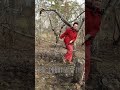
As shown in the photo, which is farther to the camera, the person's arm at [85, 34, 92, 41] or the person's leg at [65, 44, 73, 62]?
the person's leg at [65, 44, 73, 62]

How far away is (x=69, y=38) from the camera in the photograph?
399 inches

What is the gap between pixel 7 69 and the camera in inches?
401

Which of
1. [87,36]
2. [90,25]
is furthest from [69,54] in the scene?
[90,25]

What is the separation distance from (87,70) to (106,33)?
2.51 ft

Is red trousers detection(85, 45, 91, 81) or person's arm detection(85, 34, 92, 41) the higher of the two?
person's arm detection(85, 34, 92, 41)

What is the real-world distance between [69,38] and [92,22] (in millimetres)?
525

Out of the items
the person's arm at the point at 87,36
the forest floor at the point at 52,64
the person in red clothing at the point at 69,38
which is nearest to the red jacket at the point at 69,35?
the person in red clothing at the point at 69,38

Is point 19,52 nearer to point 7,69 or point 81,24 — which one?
point 7,69

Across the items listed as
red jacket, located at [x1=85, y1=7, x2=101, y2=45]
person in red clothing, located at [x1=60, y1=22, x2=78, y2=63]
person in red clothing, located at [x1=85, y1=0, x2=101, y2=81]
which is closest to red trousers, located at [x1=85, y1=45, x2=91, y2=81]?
person in red clothing, located at [x1=85, y1=0, x2=101, y2=81]

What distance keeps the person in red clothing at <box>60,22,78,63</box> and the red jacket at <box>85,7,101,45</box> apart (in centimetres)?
23

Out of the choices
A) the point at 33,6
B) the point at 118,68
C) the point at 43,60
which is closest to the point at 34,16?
the point at 33,6

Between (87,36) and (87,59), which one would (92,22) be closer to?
(87,36)

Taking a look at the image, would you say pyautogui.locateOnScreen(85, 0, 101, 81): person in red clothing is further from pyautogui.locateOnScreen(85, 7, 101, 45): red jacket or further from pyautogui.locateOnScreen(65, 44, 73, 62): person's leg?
pyautogui.locateOnScreen(65, 44, 73, 62): person's leg

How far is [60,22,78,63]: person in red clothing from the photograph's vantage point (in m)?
10.1
